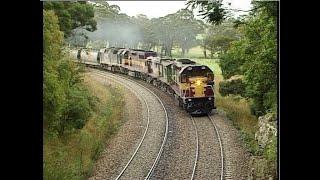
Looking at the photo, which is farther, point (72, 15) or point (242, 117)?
point (242, 117)

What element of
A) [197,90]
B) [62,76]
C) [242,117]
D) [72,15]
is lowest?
[242,117]

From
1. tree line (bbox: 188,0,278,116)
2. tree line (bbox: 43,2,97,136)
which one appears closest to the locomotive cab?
tree line (bbox: 188,0,278,116)

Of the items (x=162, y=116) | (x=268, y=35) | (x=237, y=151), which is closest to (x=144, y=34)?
(x=162, y=116)

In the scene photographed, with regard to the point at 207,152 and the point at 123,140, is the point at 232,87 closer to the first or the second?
the point at 207,152

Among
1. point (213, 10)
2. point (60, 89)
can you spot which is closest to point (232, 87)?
point (213, 10)

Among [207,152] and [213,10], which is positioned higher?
[213,10]

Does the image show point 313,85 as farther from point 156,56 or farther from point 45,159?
point 45,159

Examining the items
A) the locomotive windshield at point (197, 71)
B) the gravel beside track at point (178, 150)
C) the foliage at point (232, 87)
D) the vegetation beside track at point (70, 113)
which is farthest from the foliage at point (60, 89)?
the foliage at point (232, 87)

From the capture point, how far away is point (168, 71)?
300cm

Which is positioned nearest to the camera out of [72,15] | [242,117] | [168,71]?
[72,15]

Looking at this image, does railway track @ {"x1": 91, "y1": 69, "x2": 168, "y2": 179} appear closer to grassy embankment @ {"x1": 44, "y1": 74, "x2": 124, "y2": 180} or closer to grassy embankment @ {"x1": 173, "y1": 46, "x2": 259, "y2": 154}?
grassy embankment @ {"x1": 44, "y1": 74, "x2": 124, "y2": 180}

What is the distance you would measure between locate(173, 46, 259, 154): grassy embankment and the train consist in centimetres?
4

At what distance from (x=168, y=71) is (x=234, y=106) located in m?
0.54

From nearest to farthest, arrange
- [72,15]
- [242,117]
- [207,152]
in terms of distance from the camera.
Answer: [72,15], [207,152], [242,117]
